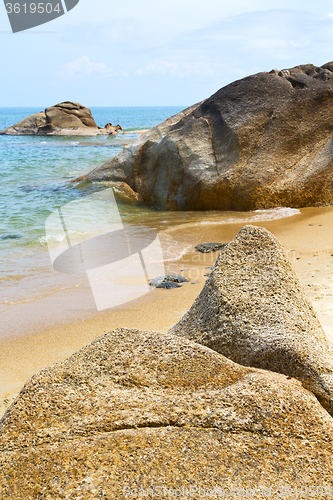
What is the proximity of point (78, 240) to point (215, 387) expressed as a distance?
22.5 ft

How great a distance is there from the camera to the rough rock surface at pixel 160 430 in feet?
4.58

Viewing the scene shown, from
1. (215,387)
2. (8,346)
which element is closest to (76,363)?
(215,387)

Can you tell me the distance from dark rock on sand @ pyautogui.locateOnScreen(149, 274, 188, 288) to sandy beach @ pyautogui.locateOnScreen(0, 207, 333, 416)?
0.36 ft

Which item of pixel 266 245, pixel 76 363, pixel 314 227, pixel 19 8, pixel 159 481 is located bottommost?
pixel 314 227

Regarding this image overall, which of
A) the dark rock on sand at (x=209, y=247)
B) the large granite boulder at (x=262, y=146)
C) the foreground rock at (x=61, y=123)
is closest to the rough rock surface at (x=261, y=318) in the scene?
the dark rock on sand at (x=209, y=247)

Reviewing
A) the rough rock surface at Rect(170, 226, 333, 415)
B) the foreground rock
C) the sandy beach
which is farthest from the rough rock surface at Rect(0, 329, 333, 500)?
the foreground rock

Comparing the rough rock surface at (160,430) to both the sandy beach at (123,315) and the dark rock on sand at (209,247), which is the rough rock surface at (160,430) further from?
Result: the dark rock on sand at (209,247)

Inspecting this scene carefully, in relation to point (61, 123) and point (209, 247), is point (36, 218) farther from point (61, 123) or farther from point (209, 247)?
point (61, 123)

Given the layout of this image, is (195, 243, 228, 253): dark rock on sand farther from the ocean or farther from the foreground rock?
the foreground rock

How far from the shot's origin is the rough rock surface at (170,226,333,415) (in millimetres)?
2000

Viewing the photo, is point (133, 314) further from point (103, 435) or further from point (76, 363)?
point (103, 435)

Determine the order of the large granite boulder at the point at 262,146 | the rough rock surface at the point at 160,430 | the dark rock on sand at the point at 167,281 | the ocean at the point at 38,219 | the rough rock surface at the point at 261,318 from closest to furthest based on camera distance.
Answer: the rough rock surface at the point at 160,430
the rough rock surface at the point at 261,318
the dark rock on sand at the point at 167,281
the ocean at the point at 38,219
the large granite boulder at the point at 262,146

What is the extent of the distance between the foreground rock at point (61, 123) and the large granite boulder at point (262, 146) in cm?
3162

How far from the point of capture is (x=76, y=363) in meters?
1.98
